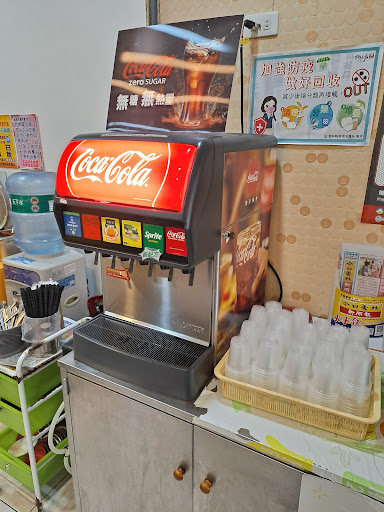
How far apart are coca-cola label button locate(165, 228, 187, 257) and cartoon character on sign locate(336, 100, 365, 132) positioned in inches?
35.2

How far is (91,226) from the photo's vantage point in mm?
1146

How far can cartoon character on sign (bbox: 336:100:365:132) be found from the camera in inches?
55.6

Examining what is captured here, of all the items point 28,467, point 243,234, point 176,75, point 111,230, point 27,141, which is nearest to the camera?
point 111,230

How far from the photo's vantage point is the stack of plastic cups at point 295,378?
111 centimetres

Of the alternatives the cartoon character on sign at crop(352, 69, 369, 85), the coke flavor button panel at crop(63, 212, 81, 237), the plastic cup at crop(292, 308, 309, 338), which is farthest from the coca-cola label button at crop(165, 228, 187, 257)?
the cartoon character on sign at crop(352, 69, 369, 85)

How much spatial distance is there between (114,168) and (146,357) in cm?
61

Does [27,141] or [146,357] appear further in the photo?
[27,141]

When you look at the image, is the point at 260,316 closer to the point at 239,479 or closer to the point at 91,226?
the point at 239,479

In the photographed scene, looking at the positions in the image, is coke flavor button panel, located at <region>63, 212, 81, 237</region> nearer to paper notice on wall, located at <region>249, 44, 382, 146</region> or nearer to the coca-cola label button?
the coca-cola label button

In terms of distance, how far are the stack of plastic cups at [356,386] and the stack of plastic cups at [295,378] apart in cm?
11

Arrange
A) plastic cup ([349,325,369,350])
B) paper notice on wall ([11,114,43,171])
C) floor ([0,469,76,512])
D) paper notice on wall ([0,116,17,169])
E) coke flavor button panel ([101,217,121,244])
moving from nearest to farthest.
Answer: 1. coke flavor button panel ([101,217,121,244])
2. plastic cup ([349,325,369,350])
3. floor ([0,469,76,512])
4. paper notice on wall ([11,114,43,171])
5. paper notice on wall ([0,116,17,169])

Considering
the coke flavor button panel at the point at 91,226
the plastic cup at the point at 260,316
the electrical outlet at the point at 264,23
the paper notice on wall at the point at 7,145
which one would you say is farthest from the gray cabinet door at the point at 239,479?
the paper notice on wall at the point at 7,145

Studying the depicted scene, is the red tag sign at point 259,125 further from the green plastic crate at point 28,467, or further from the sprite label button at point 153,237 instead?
the green plastic crate at point 28,467

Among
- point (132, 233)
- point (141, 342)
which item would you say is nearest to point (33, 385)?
point (141, 342)
